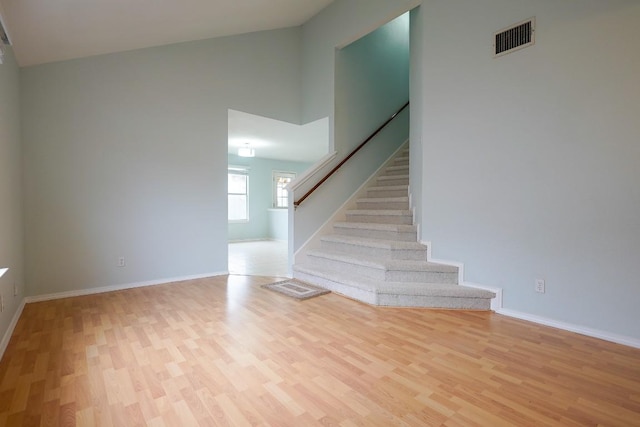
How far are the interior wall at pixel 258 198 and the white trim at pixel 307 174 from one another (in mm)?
4232

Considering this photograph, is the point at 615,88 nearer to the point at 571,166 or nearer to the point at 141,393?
the point at 571,166

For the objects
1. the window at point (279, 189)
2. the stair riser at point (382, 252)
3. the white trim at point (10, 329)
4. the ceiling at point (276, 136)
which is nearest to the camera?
the white trim at point (10, 329)

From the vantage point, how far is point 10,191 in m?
2.44

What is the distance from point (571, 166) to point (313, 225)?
2773mm

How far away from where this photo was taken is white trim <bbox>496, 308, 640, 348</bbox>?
7.00 feet

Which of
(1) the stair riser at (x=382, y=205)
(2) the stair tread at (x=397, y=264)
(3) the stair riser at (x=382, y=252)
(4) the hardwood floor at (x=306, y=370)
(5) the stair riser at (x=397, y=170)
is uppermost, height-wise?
(5) the stair riser at (x=397, y=170)

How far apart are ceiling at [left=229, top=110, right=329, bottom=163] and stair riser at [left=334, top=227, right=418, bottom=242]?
66.0 inches

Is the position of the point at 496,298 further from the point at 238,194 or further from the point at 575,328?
the point at 238,194

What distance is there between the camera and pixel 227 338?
7.29 feet

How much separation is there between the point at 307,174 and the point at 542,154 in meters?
2.52

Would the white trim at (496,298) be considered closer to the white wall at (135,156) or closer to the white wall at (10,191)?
the white wall at (135,156)

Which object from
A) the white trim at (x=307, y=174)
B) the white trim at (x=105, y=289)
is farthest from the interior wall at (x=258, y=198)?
the white trim at (x=307, y=174)

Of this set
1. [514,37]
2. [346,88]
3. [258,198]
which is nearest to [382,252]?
[514,37]

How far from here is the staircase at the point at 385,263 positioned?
2887 mm
